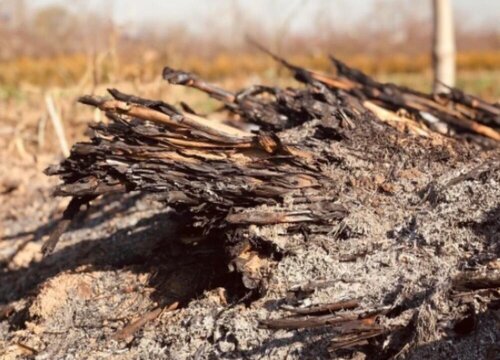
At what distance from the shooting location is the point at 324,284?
7.15 ft

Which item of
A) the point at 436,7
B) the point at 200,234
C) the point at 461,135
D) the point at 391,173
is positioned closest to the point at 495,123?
the point at 461,135

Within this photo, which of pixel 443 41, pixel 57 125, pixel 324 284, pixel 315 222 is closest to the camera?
pixel 324 284

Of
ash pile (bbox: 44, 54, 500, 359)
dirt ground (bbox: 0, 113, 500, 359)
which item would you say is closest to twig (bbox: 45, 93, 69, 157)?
dirt ground (bbox: 0, 113, 500, 359)

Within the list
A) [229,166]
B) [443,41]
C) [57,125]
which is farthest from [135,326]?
[443,41]

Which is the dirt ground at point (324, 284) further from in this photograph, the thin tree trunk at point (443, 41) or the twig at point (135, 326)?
the thin tree trunk at point (443, 41)

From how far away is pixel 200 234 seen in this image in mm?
2611

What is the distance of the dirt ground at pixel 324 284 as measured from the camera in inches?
79.7

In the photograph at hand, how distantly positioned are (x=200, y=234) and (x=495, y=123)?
125cm

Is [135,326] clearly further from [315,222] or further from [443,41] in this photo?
[443,41]

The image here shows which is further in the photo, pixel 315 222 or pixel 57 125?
pixel 57 125

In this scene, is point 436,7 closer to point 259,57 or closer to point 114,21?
point 114,21

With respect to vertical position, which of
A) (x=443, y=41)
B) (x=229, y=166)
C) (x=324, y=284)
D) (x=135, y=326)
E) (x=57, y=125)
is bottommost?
(x=57, y=125)

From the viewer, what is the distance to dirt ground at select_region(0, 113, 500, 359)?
202 cm

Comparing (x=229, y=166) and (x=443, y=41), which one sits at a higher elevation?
(x=443, y=41)
